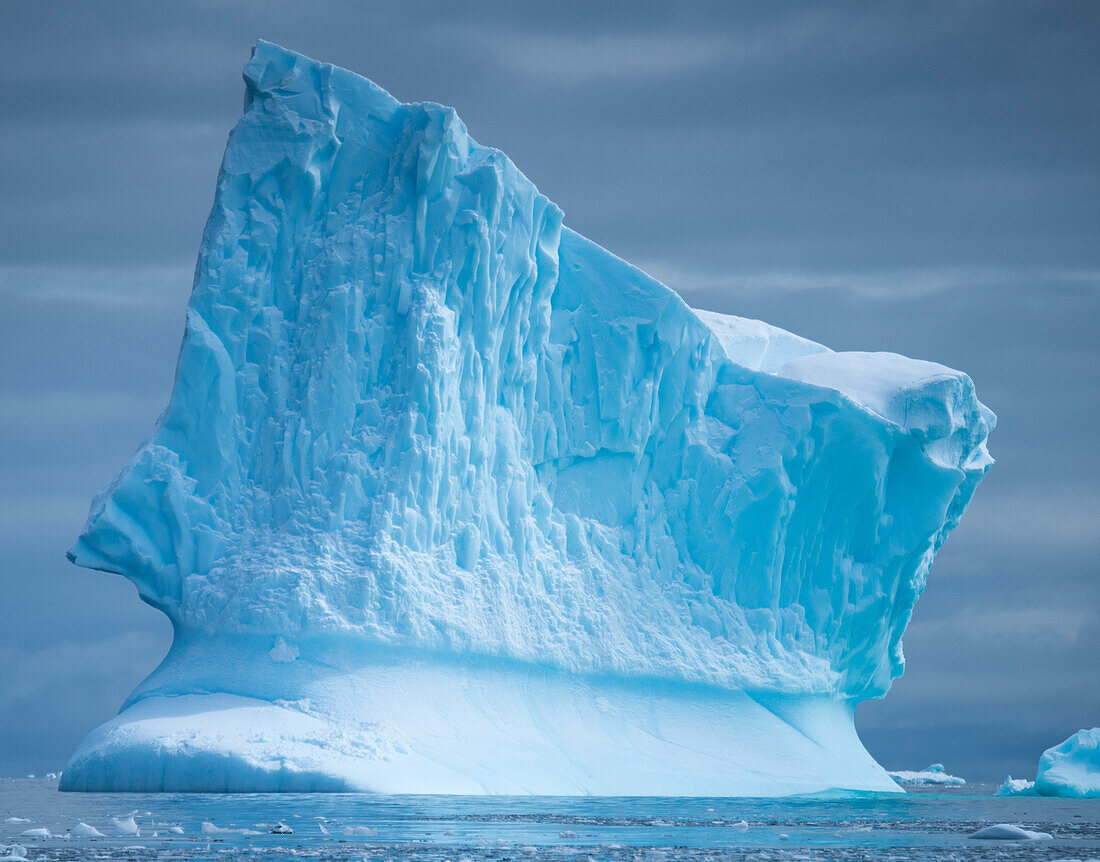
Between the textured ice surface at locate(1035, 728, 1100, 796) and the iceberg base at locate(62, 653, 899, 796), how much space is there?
728 cm

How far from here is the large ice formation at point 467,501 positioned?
802 inches

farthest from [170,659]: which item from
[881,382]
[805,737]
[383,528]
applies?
[881,382]

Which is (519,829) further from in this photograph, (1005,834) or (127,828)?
(1005,834)

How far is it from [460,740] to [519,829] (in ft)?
19.0

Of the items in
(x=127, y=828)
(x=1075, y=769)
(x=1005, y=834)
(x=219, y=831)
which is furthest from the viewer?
(x=1075, y=769)

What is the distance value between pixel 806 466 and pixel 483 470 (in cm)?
615

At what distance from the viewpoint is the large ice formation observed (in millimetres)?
20359

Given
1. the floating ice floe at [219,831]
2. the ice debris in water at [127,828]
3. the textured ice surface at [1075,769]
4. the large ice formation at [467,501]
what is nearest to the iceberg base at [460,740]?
the large ice formation at [467,501]

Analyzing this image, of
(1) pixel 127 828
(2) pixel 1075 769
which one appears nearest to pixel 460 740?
(1) pixel 127 828

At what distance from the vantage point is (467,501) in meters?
22.3

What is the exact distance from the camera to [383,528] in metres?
21.0

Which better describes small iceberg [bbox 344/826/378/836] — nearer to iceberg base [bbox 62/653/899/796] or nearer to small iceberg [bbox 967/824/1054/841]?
iceberg base [bbox 62/653/899/796]

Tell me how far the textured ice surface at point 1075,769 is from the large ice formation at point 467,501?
19.5ft

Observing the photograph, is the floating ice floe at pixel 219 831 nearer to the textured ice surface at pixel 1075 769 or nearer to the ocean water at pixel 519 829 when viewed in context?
the ocean water at pixel 519 829
